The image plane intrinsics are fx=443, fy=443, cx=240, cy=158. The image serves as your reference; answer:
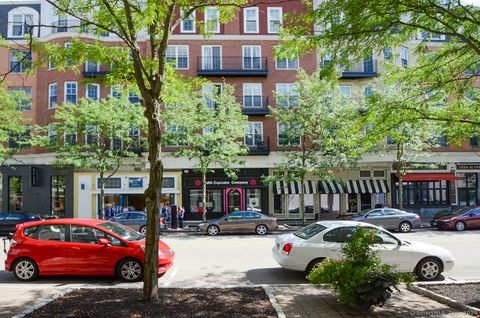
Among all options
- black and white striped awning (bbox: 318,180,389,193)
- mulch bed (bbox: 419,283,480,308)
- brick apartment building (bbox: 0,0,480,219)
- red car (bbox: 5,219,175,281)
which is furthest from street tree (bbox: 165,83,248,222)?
mulch bed (bbox: 419,283,480,308)

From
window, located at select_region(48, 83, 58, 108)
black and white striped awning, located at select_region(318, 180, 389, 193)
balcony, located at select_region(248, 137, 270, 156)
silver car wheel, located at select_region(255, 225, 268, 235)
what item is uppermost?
window, located at select_region(48, 83, 58, 108)

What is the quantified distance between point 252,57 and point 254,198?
10334 millimetres

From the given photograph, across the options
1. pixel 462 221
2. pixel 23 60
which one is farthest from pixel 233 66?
pixel 23 60

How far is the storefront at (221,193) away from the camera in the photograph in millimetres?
31891

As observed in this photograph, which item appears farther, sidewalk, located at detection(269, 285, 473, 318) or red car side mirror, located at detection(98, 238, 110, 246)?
red car side mirror, located at detection(98, 238, 110, 246)

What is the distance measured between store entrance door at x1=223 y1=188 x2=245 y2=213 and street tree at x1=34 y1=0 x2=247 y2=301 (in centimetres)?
2350

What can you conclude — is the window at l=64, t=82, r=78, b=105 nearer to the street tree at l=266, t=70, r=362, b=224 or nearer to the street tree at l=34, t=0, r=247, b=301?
the street tree at l=266, t=70, r=362, b=224

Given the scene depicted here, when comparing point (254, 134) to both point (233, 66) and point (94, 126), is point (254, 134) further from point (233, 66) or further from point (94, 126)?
point (94, 126)

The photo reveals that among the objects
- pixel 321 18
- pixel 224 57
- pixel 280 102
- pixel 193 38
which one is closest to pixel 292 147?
pixel 280 102

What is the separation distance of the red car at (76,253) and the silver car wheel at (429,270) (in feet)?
20.1

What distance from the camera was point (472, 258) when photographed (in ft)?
45.0

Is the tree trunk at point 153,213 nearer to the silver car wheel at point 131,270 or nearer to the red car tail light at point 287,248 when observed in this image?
the silver car wheel at point 131,270

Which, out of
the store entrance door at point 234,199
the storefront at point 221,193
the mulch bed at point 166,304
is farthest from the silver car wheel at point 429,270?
the store entrance door at point 234,199

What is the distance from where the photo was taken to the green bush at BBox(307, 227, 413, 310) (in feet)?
23.0
